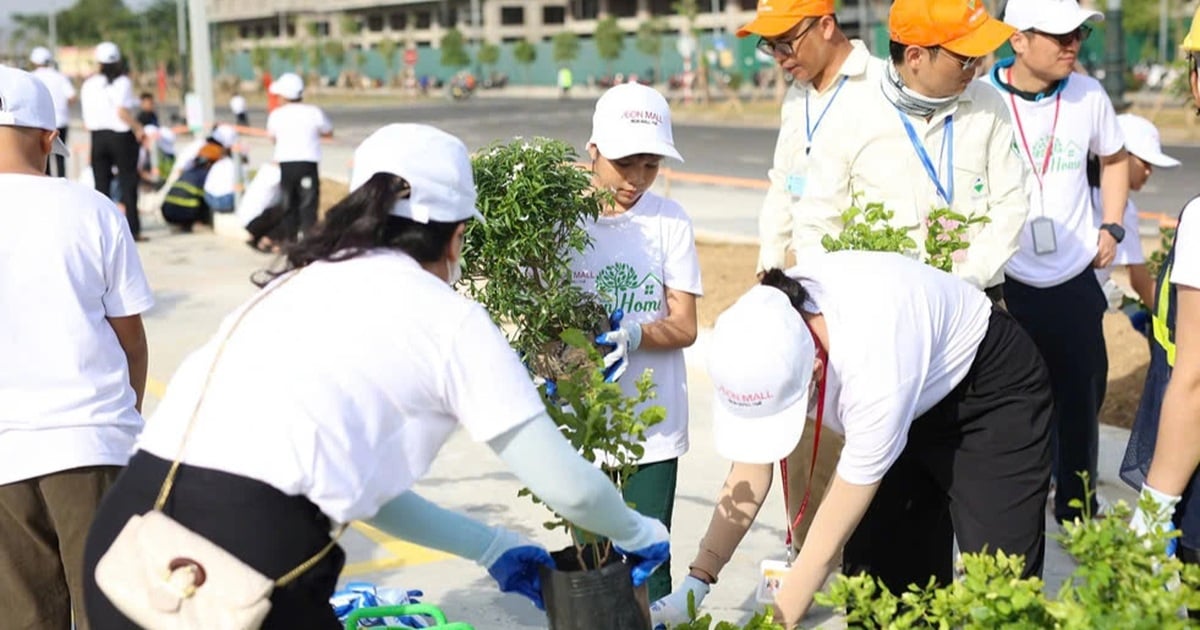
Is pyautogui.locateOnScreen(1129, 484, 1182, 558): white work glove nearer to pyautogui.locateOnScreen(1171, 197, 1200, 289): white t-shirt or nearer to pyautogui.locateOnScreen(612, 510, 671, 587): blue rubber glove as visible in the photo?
pyautogui.locateOnScreen(1171, 197, 1200, 289): white t-shirt

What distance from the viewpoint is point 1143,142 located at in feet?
20.5

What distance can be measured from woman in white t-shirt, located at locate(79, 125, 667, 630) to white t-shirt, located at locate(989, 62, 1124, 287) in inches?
121

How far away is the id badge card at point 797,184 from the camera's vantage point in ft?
15.5

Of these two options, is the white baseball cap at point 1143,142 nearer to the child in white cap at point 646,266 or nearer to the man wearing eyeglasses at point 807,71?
the man wearing eyeglasses at point 807,71

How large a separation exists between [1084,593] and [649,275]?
1896 mm

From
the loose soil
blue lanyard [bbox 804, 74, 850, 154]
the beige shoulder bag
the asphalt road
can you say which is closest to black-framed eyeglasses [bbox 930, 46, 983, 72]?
blue lanyard [bbox 804, 74, 850, 154]

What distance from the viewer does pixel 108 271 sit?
3.44 metres

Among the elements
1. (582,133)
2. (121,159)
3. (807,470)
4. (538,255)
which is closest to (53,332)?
(538,255)

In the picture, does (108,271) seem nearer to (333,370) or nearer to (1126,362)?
(333,370)

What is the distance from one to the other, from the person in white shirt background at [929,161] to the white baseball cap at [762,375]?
1646 mm

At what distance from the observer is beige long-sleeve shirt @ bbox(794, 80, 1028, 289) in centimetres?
443

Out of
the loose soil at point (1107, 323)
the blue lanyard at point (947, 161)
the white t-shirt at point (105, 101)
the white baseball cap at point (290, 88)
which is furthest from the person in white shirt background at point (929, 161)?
the white t-shirt at point (105, 101)

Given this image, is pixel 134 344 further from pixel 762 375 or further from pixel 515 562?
pixel 762 375

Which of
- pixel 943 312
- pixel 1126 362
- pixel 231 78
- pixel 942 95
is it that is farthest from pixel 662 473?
pixel 231 78
